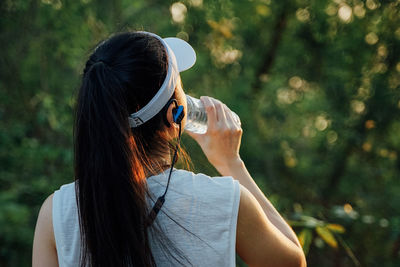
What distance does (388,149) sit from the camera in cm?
450

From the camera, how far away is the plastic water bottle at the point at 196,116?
123 cm

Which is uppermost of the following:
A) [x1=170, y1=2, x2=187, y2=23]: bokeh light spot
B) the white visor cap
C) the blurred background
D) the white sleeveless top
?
the white visor cap

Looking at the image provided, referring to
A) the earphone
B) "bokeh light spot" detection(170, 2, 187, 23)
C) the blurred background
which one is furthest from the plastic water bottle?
"bokeh light spot" detection(170, 2, 187, 23)

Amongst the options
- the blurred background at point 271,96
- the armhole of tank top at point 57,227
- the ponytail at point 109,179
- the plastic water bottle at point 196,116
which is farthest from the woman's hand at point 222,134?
the blurred background at point 271,96

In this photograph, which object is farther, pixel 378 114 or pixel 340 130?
pixel 340 130

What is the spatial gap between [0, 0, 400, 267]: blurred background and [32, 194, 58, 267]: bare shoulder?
1483 mm

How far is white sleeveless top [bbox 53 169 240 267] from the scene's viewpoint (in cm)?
86

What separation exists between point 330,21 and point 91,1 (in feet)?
8.44

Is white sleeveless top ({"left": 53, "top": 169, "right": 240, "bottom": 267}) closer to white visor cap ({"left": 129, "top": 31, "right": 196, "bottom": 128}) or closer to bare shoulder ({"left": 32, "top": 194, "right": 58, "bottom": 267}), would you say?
bare shoulder ({"left": 32, "top": 194, "right": 58, "bottom": 267})

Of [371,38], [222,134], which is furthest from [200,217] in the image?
[371,38]

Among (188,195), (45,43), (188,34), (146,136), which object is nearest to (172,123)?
(146,136)

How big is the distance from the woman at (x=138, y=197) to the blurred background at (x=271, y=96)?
1.32 metres

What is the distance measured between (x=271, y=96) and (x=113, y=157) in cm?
418

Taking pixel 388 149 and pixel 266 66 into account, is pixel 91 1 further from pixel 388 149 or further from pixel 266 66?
pixel 388 149
